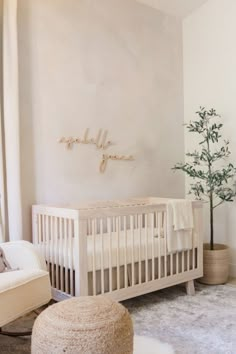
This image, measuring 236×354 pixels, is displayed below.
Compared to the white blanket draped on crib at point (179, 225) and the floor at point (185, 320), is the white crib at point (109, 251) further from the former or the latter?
the floor at point (185, 320)

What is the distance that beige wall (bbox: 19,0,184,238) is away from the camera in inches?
122

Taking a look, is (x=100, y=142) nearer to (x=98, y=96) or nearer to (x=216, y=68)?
(x=98, y=96)

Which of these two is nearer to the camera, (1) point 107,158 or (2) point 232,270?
(1) point 107,158

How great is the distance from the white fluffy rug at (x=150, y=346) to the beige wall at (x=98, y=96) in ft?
4.29

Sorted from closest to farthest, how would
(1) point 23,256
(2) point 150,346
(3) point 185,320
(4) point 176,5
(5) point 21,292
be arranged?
(5) point 21,292 < (2) point 150,346 < (1) point 23,256 < (3) point 185,320 < (4) point 176,5

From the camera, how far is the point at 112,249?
2674mm

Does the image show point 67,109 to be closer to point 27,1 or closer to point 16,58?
point 16,58

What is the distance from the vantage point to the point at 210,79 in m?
3.98

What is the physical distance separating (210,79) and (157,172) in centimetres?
116

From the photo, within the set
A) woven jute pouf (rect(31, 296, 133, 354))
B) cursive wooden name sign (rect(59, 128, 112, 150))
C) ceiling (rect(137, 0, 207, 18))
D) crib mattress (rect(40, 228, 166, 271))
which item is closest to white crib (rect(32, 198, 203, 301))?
crib mattress (rect(40, 228, 166, 271))

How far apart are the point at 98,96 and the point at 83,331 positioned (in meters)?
2.38

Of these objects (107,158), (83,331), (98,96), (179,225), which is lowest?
(83,331)

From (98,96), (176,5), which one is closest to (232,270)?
(98,96)

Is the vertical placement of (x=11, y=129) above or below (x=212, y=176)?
above
